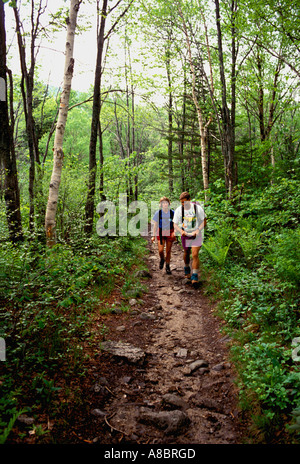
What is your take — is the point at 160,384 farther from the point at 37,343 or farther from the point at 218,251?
the point at 218,251

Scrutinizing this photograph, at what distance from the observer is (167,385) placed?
3336 millimetres

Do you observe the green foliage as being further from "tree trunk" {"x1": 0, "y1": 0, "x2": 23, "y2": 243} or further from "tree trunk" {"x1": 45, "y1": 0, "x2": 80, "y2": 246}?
"tree trunk" {"x1": 0, "y1": 0, "x2": 23, "y2": 243}

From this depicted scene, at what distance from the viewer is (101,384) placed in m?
3.21

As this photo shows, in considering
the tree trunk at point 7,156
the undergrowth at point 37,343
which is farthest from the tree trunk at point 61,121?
the undergrowth at point 37,343

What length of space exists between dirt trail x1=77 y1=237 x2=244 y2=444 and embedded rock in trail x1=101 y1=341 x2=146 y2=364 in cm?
6

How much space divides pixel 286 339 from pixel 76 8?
7.72 meters

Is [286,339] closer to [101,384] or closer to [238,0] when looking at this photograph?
[101,384]

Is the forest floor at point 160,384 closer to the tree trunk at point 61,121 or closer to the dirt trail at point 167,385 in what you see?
the dirt trail at point 167,385

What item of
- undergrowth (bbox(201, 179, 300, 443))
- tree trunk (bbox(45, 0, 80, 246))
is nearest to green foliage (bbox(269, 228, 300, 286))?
undergrowth (bbox(201, 179, 300, 443))

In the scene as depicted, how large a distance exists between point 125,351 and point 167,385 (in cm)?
79

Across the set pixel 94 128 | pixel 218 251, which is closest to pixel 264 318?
pixel 218 251

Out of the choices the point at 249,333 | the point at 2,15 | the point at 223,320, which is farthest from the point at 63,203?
the point at 249,333

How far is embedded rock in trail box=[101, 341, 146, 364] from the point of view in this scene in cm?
373

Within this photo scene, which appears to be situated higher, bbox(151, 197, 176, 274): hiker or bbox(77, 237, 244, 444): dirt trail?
bbox(151, 197, 176, 274): hiker
